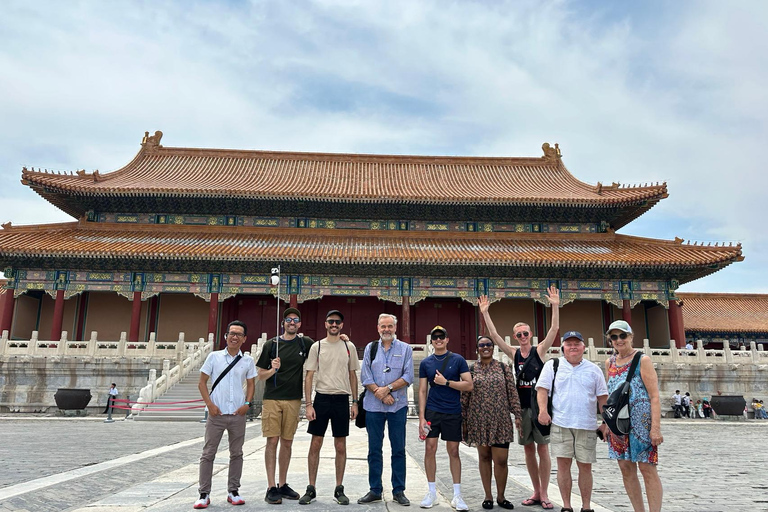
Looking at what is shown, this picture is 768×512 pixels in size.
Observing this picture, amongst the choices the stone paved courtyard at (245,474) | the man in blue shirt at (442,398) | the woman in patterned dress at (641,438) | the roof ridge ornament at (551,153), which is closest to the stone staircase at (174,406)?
the stone paved courtyard at (245,474)

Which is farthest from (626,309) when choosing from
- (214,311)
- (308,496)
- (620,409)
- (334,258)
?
(308,496)

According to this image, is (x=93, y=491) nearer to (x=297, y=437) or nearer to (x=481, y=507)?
(x=481, y=507)

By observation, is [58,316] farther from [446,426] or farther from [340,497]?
[446,426]

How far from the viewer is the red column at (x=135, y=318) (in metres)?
19.5

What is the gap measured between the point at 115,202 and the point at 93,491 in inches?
778

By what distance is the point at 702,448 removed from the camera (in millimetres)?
9211

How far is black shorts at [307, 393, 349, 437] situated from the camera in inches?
190

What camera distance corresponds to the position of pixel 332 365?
4.92 meters

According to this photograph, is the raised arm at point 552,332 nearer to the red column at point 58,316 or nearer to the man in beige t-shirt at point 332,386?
the man in beige t-shirt at point 332,386

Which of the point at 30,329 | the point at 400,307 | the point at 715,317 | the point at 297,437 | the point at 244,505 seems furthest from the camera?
the point at 715,317

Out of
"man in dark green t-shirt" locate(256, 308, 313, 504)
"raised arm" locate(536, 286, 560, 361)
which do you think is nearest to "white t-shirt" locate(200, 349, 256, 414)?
"man in dark green t-shirt" locate(256, 308, 313, 504)

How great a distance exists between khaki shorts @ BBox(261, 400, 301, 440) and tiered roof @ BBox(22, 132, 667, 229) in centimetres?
1743

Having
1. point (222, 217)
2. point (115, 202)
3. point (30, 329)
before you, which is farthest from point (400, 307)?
point (30, 329)

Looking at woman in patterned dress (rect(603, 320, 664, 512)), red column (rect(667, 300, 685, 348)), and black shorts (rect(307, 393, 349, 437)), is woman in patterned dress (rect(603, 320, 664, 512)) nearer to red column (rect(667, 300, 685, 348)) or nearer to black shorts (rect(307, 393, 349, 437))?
black shorts (rect(307, 393, 349, 437))
